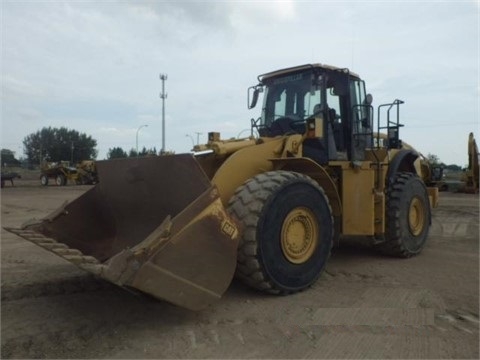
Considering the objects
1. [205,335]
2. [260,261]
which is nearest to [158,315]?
[205,335]

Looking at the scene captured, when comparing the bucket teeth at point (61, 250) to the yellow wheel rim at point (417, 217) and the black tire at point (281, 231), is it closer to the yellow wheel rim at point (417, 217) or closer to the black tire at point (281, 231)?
the black tire at point (281, 231)

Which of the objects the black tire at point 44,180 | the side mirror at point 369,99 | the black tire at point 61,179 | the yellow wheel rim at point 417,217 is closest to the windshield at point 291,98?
the side mirror at point 369,99

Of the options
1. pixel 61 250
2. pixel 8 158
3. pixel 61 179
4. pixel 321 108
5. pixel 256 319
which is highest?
pixel 8 158

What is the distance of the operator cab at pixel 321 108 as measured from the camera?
259 inches

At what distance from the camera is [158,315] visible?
453cm

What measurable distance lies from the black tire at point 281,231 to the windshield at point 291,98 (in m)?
1.62

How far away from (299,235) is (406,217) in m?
2.75

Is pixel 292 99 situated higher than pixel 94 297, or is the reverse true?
pixel 292 99

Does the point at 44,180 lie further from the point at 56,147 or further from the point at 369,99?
the point at 56,147

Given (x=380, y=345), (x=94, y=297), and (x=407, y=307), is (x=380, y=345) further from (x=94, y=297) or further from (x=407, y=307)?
(x=94, y=297)

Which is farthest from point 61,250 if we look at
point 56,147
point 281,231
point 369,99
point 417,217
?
point 56,147

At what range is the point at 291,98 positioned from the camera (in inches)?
272

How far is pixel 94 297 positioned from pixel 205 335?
62.4 inches

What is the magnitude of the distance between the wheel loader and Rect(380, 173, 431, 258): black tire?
2cm
